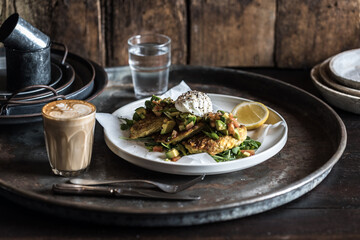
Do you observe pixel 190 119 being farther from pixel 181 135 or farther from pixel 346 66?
pixel 346 66

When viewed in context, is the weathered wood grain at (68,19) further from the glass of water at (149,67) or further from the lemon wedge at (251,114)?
the lemon wedge at (251,114)

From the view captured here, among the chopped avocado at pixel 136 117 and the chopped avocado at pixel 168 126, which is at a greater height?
the chopped avocado at pixel 168 126

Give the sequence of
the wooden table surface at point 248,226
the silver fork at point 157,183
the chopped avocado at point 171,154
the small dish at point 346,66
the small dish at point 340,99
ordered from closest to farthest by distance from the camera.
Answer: the wooden table surface at point 248,226, the silver fork at point 157,183, the chopped avocado at point 171,154, the small dish at point 340,99, the small dish at point 346,66

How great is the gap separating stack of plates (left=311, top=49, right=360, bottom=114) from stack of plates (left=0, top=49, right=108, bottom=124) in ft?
3.12

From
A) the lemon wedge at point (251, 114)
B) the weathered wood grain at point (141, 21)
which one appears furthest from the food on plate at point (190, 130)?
the weathered wood grain at point (141, 21)

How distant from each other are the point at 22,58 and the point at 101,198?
0.72 meters

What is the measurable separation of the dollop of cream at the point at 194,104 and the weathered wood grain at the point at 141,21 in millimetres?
908

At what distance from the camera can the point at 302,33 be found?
8.64 ft

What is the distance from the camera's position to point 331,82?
2.20 metres

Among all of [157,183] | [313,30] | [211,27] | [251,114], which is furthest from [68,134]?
[313,30]

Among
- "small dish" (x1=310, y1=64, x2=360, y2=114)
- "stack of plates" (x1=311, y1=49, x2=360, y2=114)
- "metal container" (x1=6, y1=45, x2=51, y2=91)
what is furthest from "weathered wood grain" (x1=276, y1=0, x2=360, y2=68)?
"metal container" (x1=6, y1=45, x2=51, y2=91)

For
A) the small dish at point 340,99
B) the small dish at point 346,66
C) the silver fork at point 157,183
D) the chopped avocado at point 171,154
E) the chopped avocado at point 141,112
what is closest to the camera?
the silver fork at point 157,183

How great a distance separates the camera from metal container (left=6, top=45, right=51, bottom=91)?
189 centimetres

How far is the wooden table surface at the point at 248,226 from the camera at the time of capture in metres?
1.36
